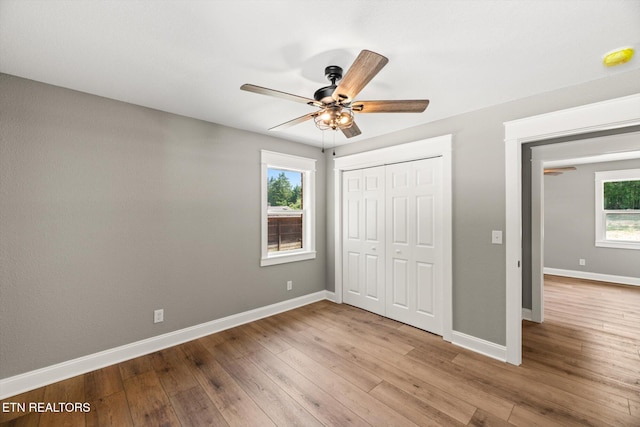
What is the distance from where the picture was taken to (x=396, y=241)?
3.52m

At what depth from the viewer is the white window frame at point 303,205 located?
11.8 ft

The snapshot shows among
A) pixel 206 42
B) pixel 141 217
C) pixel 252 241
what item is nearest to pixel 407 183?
pixel 252 241

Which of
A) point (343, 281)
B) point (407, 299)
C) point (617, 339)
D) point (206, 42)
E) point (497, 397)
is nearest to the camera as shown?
point (206, 42)

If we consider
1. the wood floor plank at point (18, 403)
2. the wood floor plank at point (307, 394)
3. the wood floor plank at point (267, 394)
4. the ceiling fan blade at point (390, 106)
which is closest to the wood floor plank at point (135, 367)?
the wood floor plank at point (18, 403)

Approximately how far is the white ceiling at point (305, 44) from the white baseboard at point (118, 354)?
240cm

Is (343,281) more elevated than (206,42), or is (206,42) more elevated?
(206,42)

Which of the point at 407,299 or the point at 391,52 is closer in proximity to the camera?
the point at 391,52

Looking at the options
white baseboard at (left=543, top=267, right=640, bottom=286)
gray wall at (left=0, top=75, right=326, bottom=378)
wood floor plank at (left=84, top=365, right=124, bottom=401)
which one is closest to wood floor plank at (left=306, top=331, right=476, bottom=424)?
gray wall at (left=0, top=75, right=326, bottom=378)

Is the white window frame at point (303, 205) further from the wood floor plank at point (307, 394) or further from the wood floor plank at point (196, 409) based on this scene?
the wood floor plank at point (196, 409)

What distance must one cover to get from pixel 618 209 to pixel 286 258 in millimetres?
6814

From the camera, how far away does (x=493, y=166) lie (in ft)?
8.61

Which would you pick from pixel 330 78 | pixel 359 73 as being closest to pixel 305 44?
pixel 330 78

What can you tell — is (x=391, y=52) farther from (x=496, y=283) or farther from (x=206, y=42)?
(x=496, y=283)

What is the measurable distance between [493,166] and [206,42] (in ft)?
8.96
